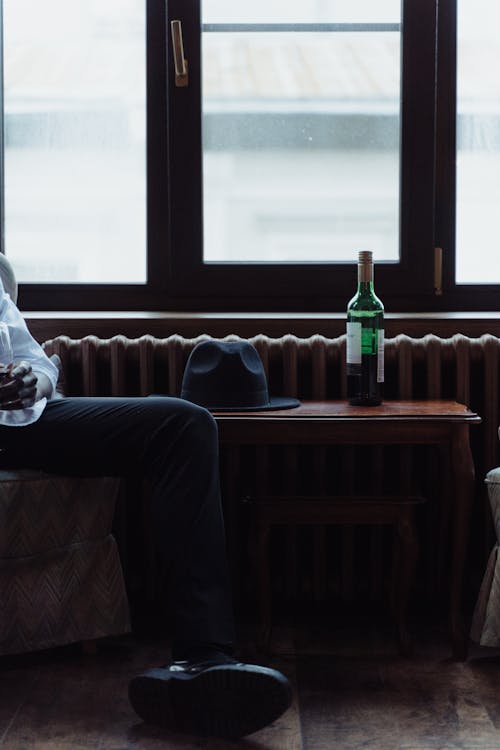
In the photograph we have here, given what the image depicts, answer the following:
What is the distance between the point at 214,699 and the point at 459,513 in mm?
695

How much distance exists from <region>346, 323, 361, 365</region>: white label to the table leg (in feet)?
0.93

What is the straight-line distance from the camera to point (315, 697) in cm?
195

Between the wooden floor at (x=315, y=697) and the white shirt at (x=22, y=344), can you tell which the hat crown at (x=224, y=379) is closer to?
the white shirt at (x=22, y=344)

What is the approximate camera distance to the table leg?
2090 millimetres

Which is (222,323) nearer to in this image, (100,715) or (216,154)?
(216,154)

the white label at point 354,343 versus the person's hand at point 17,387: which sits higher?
the white label at point 354,343

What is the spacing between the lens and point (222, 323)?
100 inches

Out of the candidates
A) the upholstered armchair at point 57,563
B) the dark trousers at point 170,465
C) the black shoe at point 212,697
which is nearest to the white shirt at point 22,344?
the dark trousers at point 170,465

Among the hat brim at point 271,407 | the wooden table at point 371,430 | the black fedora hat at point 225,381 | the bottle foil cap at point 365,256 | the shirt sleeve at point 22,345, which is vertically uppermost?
the bottle foil cap at point 365,256

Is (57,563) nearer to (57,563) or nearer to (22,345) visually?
(57,563)

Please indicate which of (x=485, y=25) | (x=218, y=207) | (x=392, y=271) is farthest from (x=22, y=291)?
(x=485, y=25)

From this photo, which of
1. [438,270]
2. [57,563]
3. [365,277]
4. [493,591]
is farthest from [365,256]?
[57,563]

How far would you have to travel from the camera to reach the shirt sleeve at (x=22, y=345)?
7.02 ft

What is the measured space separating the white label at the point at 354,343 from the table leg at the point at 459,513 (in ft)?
0.93
